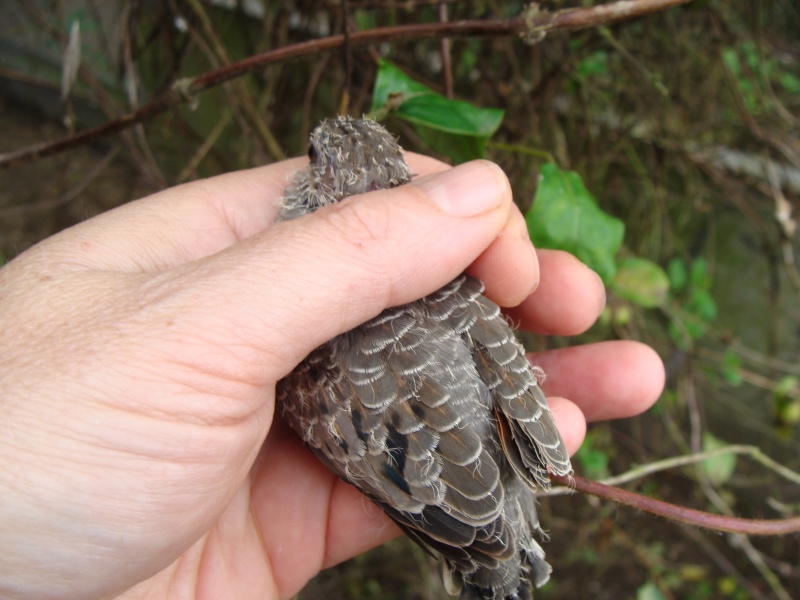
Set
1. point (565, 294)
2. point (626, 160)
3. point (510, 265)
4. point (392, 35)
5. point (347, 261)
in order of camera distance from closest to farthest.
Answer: point (347, 261), point (392, 35), point (510, 265), point (565, 294), point (626, 160)

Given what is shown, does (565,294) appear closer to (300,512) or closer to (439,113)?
(439,113)

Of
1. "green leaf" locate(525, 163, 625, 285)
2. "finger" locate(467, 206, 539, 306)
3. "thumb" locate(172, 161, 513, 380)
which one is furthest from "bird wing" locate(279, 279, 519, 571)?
"green leaf" locate(525, 163, 625, 285)

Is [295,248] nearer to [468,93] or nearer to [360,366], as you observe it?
[360,366]

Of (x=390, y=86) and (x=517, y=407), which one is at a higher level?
(x=390, y=86)

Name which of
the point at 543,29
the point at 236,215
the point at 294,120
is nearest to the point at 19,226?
the point at 294,120

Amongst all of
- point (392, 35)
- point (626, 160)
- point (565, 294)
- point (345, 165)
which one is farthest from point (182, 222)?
point (626, 160)

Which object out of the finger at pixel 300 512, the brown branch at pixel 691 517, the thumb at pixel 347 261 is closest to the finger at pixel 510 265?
the thumb at pixel 347 261

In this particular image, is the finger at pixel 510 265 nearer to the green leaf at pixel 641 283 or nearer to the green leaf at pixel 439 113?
the green leaf at pixel 439 113
